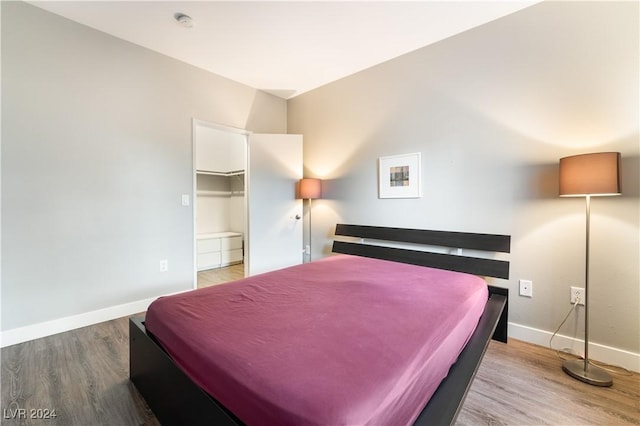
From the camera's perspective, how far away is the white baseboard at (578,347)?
1.75 m

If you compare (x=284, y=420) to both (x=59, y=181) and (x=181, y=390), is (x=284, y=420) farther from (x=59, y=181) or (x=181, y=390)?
(x=59, y=181)

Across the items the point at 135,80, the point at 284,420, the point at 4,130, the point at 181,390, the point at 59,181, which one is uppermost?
the point at 135,80

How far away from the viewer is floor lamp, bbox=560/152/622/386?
157cm

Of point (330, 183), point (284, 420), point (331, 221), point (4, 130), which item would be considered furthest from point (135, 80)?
point (284, 420)

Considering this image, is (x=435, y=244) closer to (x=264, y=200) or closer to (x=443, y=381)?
(x=443, y=381)

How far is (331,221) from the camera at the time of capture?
11.5ft

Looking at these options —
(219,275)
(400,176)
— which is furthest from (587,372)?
(219,275)

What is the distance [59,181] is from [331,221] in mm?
2692

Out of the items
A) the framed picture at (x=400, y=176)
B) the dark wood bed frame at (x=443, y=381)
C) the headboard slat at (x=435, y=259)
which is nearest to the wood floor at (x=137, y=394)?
the dark wood bed frame at (x=443, y=381)

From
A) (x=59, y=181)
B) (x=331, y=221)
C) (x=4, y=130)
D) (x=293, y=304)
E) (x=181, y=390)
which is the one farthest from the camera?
(x=331, y=221)

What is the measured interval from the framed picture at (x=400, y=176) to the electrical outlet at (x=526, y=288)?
1114 mm

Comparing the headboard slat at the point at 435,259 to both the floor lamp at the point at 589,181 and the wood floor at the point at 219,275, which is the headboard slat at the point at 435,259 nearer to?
the floor lamp at the point at 589,181

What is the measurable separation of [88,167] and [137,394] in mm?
1985

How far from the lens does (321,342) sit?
1.07 meters
